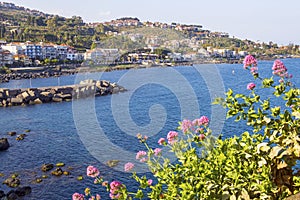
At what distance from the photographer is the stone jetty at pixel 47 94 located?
88.9 ft

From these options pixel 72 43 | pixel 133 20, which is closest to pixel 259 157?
pixel 72 43

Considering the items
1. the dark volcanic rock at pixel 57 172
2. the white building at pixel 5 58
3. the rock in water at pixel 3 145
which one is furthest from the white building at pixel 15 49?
the dark volcanic rock at pixel 57 172

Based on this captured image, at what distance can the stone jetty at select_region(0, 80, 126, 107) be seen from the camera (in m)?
27.1

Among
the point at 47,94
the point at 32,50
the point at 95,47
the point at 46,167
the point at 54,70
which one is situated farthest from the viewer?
the point at 95,47

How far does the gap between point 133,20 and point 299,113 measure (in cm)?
14354

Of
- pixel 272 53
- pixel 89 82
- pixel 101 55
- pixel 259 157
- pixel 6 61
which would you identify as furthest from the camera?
pixel 272 53

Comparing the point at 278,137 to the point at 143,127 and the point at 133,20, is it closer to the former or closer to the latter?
the point at 143,127

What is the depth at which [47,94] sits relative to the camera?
92.8ft

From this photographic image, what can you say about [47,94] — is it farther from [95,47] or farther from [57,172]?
[95,47]

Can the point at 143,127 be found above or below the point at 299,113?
below

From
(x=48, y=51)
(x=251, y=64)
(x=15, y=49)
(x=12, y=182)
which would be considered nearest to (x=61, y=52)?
(x=48, y=51)

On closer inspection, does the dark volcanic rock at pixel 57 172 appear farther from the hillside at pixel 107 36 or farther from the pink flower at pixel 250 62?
the hillside at pixel 107 36

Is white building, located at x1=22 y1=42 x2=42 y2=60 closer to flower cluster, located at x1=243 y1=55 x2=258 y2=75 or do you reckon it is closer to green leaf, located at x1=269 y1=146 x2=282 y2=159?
flower cluster, located at x1=243 y1=55 x2=258 y2=75

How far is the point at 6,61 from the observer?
182 ft
